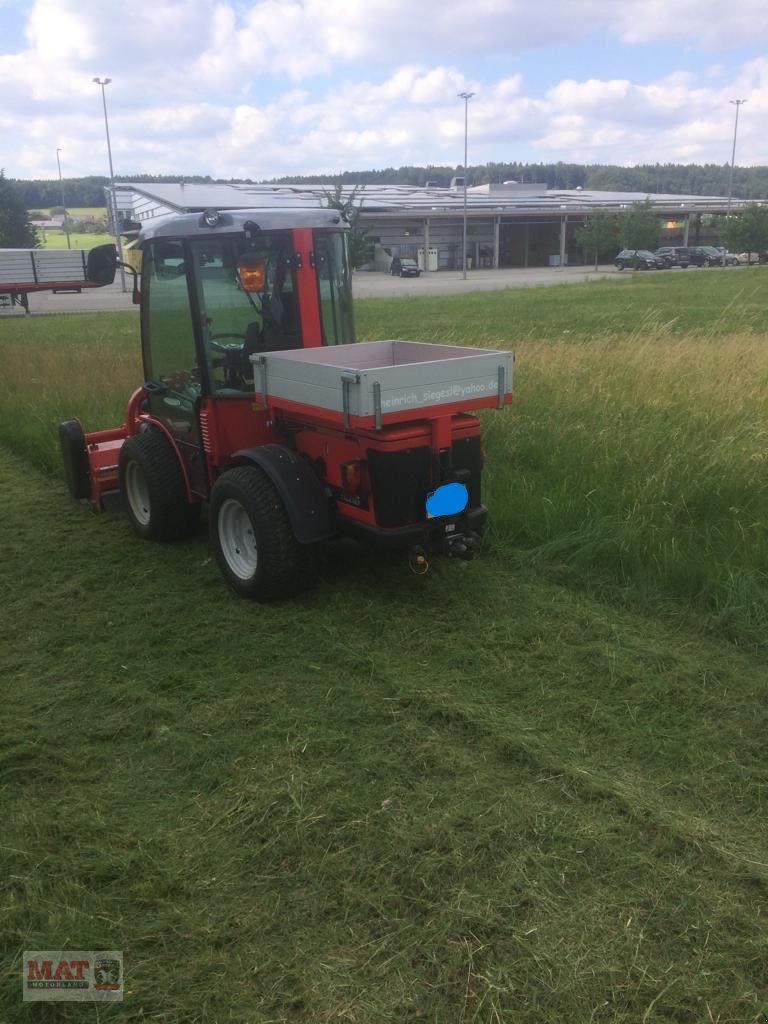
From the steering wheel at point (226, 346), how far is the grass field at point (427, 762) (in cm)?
139

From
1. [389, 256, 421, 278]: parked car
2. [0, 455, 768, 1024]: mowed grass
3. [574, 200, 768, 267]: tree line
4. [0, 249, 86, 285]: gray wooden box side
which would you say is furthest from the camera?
[389, 256, 421, 278]: parked car

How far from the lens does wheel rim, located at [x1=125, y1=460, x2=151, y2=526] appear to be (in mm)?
6082

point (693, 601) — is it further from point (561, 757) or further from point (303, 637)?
point (303, 637)

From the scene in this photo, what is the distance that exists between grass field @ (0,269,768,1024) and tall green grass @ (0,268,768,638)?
0.03 m

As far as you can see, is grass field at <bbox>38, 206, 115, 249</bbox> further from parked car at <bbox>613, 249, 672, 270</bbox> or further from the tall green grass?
the tall green grass

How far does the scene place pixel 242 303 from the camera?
16.6 feet

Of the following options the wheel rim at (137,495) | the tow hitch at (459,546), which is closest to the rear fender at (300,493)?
the tow hitch at (459,546)

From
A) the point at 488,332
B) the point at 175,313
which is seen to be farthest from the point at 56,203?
the point at 175,313

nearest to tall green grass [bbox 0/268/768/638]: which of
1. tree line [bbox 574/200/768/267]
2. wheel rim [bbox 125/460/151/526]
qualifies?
wheel rim [bbox 125/460/151/526]

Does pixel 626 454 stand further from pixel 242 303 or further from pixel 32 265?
pixel 32 265

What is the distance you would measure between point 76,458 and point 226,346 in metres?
2.18

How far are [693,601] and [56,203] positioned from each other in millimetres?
142580

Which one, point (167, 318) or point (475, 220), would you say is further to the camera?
point (475, 220)

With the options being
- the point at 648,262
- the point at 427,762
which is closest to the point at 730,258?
the point at 648,262
